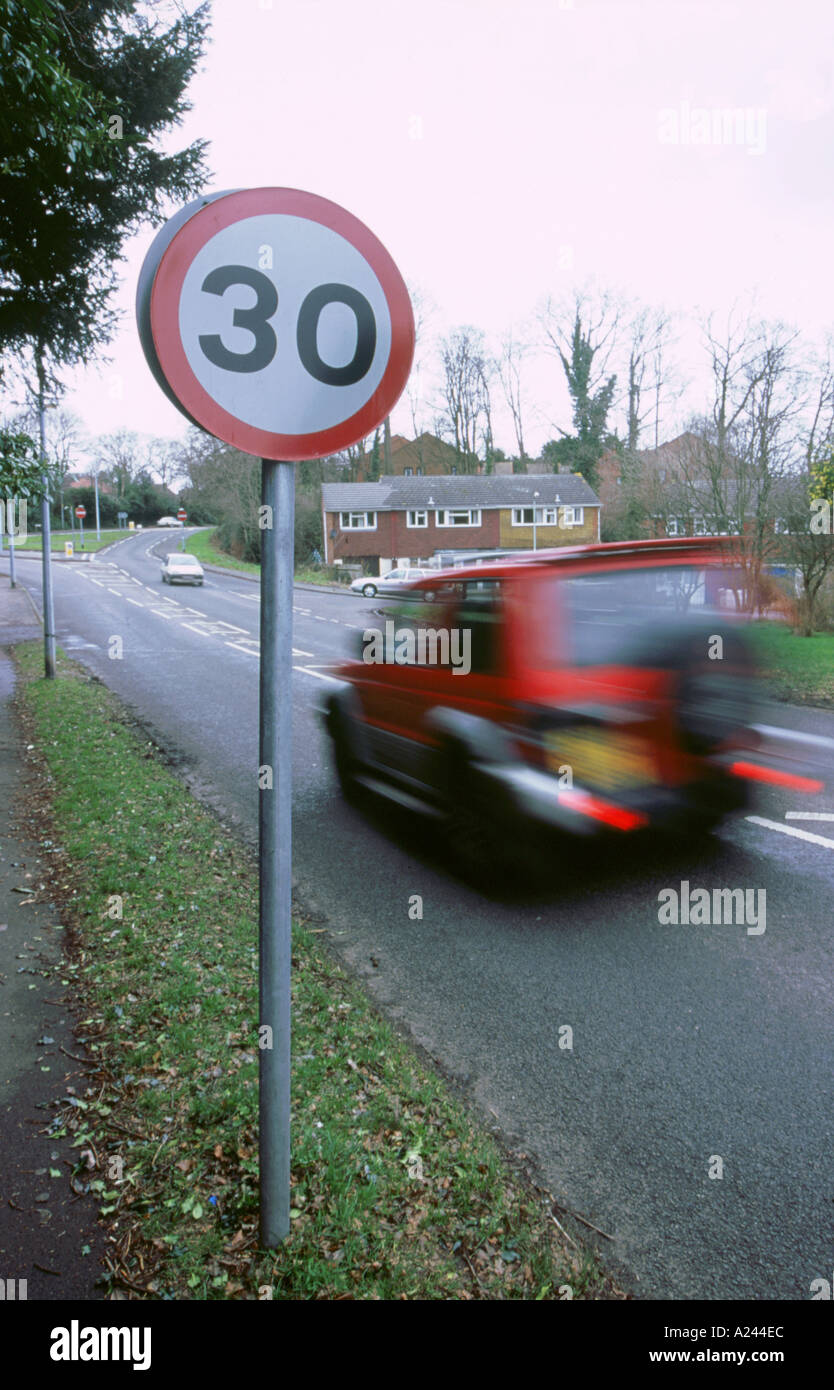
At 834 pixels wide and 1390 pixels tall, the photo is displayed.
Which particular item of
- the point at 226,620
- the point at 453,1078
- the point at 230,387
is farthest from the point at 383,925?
the point at 226,620

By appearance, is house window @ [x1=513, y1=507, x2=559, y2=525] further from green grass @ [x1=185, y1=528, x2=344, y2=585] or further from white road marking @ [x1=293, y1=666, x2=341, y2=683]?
white road marking @ [x1=293, y1=666, x2=341, y2=683]

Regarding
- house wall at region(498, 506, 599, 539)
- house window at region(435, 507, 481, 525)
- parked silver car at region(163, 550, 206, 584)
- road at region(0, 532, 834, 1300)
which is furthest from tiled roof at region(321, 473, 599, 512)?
road at region(0, 532, 834, 1300)

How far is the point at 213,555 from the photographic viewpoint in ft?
197

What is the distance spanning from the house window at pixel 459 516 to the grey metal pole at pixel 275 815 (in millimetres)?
49241

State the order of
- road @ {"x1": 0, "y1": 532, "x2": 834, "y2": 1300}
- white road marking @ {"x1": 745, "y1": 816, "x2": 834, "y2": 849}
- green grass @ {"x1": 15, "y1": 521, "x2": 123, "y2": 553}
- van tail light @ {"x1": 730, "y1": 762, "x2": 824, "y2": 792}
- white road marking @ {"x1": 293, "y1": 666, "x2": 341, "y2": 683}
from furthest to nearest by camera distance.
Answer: green grass @ {"x1": 15, "y1": 521, "x2": 123, "y2": 553} < white road marking @ {"x1": 293, "y1": 666, "x2": 341, "y2": 683} < white road marking @ {"x1": 745, "y1": 816, "x2": 834, "y2": 849} < van tail light @ {"x1": 730, "y1": 762, "x2": 824, "y2": 792} < road @ {"x1": 0, "y1": 532, "x2": 834, "y2": 1300}

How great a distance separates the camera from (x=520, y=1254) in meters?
2.41

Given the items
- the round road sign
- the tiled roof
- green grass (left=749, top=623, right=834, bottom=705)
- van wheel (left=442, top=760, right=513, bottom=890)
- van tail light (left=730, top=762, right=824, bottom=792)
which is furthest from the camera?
the tiled roof

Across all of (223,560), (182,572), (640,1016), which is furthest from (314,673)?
(223,560)

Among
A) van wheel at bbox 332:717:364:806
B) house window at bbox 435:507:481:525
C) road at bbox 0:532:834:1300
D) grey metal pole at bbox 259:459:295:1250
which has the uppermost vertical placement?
house window at bbox 435:507:481:525

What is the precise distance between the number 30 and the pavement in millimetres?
2383

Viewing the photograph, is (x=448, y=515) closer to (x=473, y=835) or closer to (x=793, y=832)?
(x=793, y=832)

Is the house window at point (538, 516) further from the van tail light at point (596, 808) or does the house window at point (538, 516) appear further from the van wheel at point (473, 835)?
the van tail light at point (596, 808)

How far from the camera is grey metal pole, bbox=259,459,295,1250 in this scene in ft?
6.66

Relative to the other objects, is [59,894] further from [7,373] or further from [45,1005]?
[7,373]
